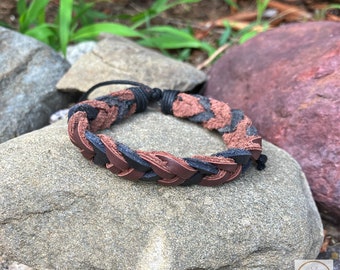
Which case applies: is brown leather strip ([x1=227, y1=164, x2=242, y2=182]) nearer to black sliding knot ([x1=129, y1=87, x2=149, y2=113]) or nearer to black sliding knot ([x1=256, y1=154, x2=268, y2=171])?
black sliding knot ([x1=256, y1=154, x2=268, y2=171])

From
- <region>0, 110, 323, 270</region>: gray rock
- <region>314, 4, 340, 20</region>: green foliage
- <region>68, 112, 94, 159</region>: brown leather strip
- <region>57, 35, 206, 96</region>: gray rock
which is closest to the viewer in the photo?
<region>0, 110, 323, 270</region>: gray rock

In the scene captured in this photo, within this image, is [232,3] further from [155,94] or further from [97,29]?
[155,94]

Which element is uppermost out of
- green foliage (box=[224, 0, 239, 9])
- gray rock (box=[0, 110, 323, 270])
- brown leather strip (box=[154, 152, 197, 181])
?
brown leather strip (box=[154, 152, 197, 181])

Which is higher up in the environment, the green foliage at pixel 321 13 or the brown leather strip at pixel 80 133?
the brown leather strip at pixel 80 133

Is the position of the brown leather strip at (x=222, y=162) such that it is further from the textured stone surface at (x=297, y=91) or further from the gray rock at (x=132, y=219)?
the textured stone surface at (x=297, y=91)

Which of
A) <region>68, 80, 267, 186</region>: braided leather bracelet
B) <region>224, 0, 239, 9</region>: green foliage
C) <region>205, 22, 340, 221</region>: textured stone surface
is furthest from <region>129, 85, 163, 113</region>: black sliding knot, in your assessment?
<region>224, 0, 239, 9</region>: green foliage

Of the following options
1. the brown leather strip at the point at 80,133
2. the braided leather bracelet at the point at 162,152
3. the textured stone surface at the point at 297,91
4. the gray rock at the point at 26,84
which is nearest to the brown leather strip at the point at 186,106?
the braided leather bracelet at the point at 162,152
